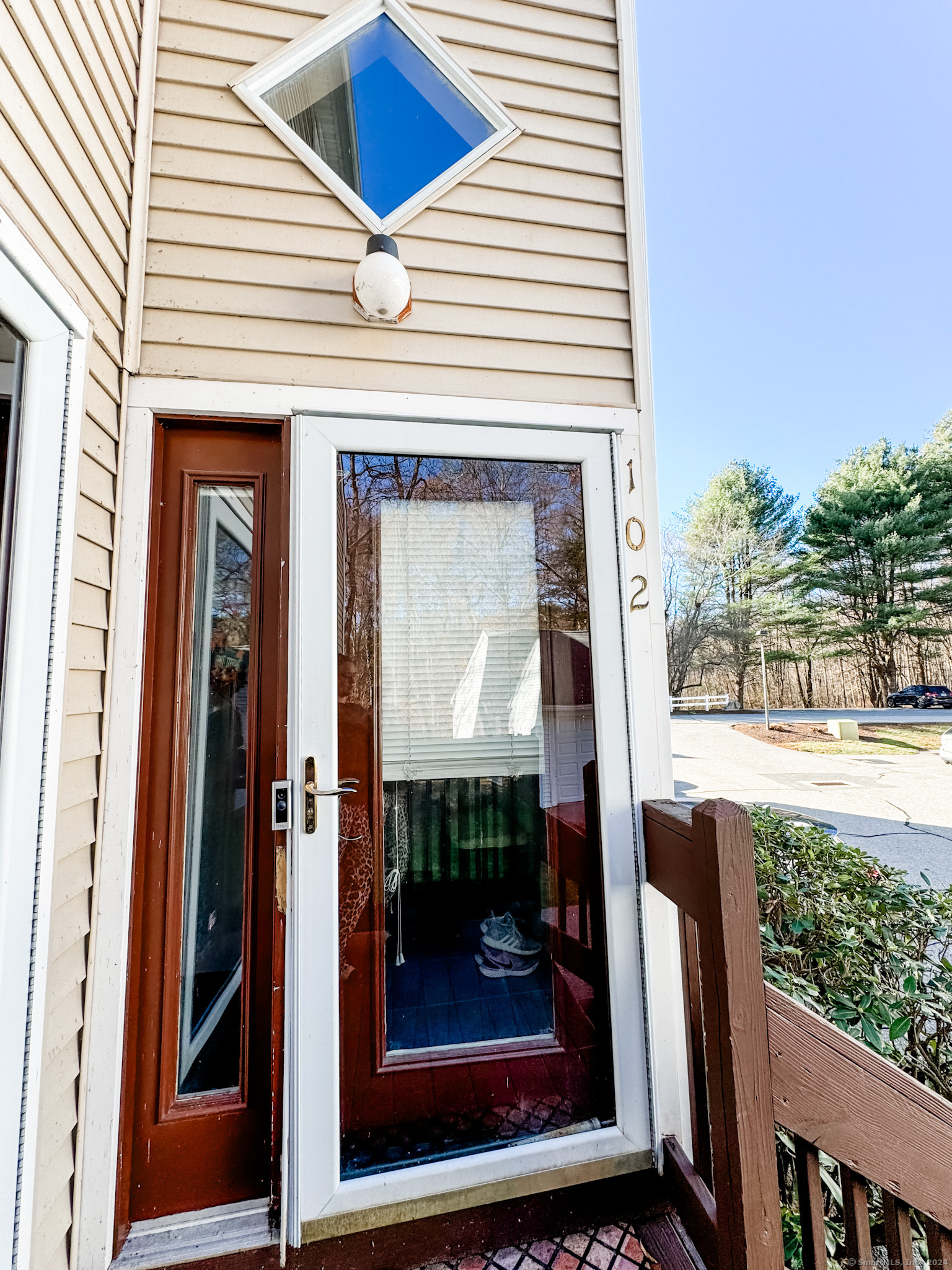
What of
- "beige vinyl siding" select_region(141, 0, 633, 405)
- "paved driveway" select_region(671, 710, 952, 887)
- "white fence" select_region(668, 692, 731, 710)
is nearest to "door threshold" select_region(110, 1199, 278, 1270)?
"beige vinyl siding" select_region(141, 0, 633, 405)

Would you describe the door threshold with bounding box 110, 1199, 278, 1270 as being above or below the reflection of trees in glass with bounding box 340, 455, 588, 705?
below

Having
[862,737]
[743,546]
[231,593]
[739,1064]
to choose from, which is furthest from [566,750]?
[743,546]

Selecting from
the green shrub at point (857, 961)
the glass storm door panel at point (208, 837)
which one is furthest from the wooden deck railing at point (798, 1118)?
the glass storm door panel at point (208, 837)

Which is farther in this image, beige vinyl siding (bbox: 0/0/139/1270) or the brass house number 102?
the brass house number 102

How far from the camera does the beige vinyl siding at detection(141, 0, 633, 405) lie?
1482 mm

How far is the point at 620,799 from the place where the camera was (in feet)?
4.86

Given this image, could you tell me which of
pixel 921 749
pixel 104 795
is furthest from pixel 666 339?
pixel 104 795

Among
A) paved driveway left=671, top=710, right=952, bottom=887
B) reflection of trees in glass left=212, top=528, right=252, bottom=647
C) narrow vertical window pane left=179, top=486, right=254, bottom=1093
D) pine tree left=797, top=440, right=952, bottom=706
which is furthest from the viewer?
pine tree left=797, top=440, right=952, bottom=706

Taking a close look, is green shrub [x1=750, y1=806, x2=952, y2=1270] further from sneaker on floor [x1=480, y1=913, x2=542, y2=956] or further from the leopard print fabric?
the leopard print fabric

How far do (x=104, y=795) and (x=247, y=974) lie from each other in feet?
1.85

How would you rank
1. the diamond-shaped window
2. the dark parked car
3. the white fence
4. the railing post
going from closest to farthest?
the railing post → the diamond-shaped window → the dark parked car → the white fence

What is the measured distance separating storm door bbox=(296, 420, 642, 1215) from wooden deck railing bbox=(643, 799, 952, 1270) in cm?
51

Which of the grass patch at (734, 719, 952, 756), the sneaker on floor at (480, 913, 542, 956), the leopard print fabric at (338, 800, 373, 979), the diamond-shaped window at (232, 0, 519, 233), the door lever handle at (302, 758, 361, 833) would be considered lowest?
the grass patch at (734, 719, 952, 756)

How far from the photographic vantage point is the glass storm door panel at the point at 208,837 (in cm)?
126
